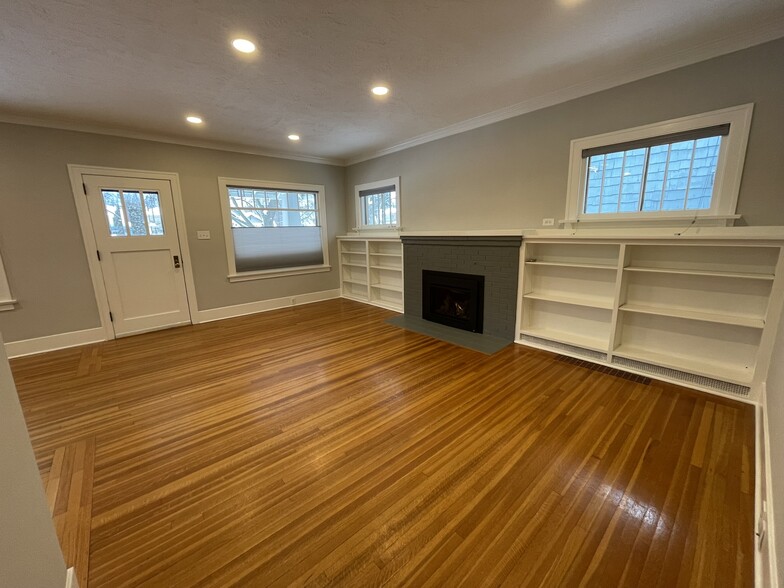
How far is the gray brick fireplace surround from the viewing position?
11.8 ft

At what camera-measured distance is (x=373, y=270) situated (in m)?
5.82

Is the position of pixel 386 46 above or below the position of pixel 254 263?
above

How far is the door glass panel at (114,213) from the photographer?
13.0ft

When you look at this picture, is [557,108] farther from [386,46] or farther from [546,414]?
[546,414]

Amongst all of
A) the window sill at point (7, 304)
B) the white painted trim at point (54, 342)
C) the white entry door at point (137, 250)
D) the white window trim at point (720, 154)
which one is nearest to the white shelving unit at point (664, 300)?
the white window trim at point (720, 154)

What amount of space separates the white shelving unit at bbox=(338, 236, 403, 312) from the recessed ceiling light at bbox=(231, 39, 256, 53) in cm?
305

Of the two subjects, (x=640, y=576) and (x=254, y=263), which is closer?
(x=640, y=576)

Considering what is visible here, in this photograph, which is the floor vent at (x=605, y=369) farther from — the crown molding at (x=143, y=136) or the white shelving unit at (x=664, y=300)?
the crown molding at (x=143, y=136)

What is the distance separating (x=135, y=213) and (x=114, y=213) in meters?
0.21

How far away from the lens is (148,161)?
4.17 metres

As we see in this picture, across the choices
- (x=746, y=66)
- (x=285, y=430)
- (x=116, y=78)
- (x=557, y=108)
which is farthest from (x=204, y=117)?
(x=746, y=66)

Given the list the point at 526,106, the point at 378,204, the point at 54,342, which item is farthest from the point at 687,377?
the point at 54,342

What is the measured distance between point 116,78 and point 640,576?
4682 millimetres

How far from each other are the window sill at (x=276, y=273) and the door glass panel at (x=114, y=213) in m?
1.46
